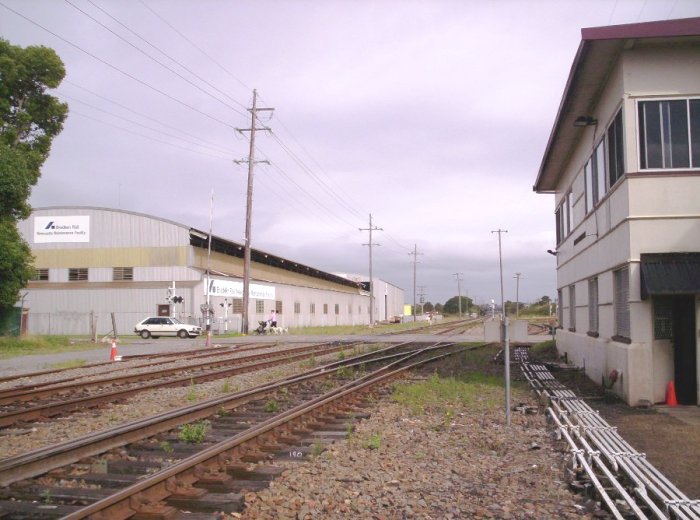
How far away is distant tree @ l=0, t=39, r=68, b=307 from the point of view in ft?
104

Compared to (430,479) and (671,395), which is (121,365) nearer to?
(671,395)

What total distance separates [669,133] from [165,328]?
124 feet

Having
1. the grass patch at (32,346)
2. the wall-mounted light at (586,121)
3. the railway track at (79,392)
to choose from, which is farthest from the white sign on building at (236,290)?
the wall-mounted light at (586,121)

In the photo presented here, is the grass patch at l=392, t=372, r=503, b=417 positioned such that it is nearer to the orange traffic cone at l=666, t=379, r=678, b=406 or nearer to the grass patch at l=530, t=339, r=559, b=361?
the orange traffic cone at l=666, t=379, r=678, b=406

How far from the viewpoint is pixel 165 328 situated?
145 feet

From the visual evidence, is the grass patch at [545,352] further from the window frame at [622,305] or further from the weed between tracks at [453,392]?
the window frame at [622,305]

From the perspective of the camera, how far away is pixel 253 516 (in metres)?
5.58

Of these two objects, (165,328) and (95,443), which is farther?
(165,328)

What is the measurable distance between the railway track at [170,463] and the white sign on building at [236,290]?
39.7 meters

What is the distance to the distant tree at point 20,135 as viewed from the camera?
31844mm

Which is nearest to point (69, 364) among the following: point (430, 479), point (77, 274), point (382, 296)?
point (430, 479)

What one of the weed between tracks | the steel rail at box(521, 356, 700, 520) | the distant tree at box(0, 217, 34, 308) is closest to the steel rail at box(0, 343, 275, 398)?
the weed between tracks

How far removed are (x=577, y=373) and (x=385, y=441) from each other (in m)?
10.6

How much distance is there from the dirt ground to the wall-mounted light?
6253 millimetres
